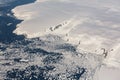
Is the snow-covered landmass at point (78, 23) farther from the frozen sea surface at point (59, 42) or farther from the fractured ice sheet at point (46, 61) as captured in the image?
the fractured ice sheet at point (46, 61)

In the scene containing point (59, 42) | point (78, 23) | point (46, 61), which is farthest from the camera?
point (78, 23)

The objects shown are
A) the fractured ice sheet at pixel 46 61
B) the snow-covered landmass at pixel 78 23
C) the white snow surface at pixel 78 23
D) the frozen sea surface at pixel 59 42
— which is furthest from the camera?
the snow-covered landmass at pixel 78 23

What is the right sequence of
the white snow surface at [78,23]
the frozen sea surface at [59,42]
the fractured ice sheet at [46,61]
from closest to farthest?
the fractured ice sheet at [46,61], the frozen sea surface at [59,42], the white snow surface at [78,23]

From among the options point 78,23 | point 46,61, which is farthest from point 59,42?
point 78,23

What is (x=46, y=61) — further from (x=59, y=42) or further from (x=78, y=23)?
(x=78, y=23)

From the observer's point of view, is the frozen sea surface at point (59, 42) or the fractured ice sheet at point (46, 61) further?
the frozen sea surface at point (59, 42)

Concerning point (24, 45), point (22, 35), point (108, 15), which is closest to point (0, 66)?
point (24, 45)

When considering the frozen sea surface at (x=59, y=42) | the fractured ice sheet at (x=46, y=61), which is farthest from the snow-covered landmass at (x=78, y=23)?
the fractured ice sheet at (x=46, y=61)

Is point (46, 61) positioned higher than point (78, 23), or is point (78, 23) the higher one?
point (46, 61)
